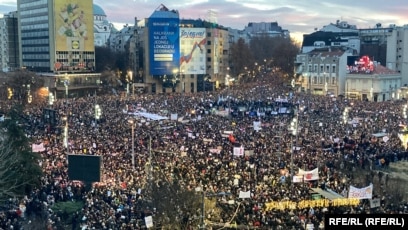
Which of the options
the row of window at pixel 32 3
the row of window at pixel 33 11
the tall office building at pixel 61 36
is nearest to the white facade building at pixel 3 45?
the row of window at pixel 33 11

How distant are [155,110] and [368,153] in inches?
820

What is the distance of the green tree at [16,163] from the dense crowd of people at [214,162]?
0.58 meters

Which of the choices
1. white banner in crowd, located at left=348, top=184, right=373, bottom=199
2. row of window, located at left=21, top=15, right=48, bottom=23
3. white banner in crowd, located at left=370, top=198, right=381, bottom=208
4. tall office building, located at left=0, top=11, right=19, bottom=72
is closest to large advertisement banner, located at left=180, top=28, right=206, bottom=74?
row of window, located at left=21, top=15, right=48, bottom=23

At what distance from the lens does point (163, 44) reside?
2886 inches

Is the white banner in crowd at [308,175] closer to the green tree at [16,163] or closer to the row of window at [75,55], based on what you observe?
the green tree at [16,163]

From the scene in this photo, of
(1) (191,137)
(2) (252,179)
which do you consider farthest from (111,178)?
(1) (191,137)

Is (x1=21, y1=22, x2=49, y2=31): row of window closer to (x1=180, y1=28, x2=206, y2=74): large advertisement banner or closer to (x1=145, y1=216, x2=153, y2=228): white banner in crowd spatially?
(x1=180, y1=28, x2=206, y2=74): large advertisement banner

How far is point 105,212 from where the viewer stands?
59.8 ft

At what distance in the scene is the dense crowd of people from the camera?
18.5 m

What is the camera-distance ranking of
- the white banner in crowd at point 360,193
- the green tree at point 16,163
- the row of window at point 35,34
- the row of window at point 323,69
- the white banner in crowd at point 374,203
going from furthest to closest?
the row of window at point 35,34
the row of window at point 323,69
the green tree at point 16,163
the white banner in crowd at point 374,203
the white banner in crowd at point 360,193

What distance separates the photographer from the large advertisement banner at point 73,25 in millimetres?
78750

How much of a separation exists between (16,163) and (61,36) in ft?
203

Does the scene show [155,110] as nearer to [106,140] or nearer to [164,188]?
[106,140]

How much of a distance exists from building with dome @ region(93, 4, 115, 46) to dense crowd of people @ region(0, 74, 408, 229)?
80.7m
